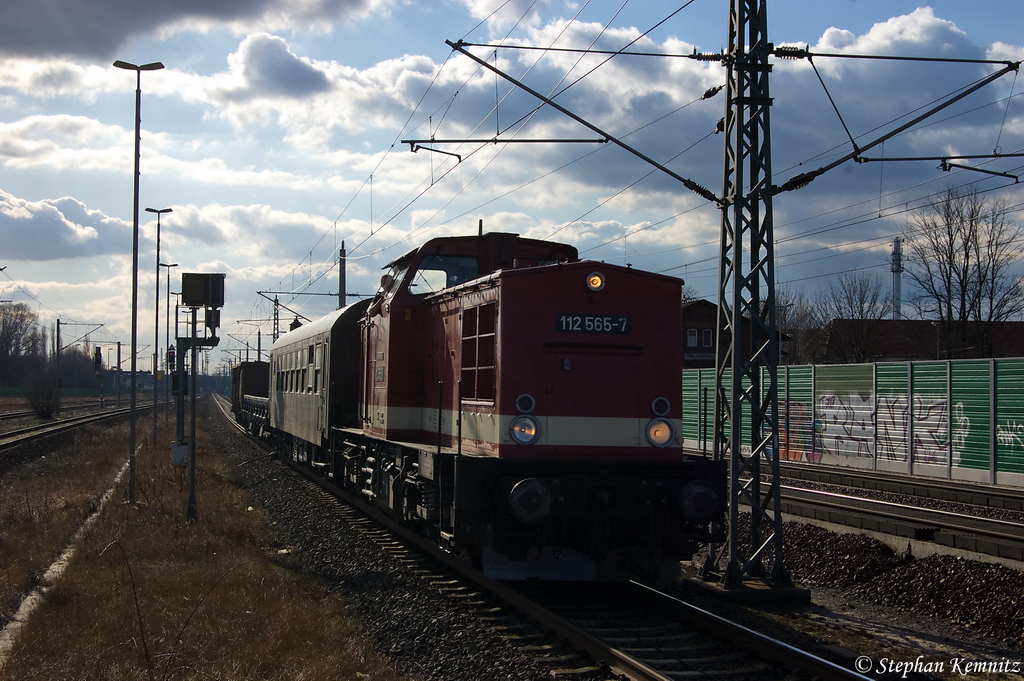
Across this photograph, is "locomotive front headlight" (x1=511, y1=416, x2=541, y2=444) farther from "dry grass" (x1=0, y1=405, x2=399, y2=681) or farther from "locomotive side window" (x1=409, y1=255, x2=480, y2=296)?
"locomotive side window" (x1=409, y1=255, x2=480, y2=296)

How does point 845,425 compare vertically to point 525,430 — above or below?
below

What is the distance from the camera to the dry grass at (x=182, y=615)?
19.6 ft

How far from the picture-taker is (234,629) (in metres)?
6.82

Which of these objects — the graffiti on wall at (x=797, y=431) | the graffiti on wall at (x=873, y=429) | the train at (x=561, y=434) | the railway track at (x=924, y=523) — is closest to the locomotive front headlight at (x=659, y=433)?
the train at (x=561, y=434)

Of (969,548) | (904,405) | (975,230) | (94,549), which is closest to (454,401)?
(94,549)

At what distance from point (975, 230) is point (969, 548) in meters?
33.2

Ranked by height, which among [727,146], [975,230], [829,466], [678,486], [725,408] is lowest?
[829,466]

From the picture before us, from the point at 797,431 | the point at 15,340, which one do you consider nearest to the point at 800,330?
the point at 797,431

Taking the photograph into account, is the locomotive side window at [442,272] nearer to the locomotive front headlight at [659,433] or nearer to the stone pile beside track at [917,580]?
the locomotive front headlight at [659,433]

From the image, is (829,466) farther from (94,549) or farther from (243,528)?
(94,549)

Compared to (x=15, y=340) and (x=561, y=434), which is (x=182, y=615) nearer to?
(x=561, y=434)

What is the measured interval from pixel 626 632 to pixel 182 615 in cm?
385

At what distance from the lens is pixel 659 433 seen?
842 centimetres

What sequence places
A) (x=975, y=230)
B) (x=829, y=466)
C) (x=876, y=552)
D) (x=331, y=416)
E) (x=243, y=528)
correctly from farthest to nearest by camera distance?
(x=975, y=230) < (x=829, y=466) < (x=331, y=416) < (x=243, y=528) < (x=876, y=552)
